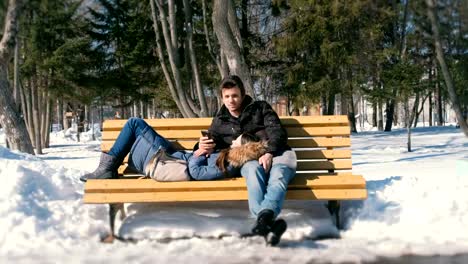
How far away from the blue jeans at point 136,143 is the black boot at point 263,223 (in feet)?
4.10

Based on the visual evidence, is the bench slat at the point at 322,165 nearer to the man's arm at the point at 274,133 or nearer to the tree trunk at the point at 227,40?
the man's arm at the point at 274,133

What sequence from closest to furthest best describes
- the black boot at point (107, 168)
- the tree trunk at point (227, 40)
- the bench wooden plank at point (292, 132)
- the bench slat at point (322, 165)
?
the black boot at point (107, 168) < the bench slat at point (322, 165) < the bench wooden plank at point (292, 132) < the tree trunk at point (227, 40)

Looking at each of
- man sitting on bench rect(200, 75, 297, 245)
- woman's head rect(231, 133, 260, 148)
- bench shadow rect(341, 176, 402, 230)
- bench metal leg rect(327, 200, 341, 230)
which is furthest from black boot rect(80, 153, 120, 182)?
bench shadow rect(341, 176, 402, 230)

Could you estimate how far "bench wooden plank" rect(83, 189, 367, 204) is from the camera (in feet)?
13.9

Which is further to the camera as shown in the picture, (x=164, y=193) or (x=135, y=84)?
(x=135, y=84)

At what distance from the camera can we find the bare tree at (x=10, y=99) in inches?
306

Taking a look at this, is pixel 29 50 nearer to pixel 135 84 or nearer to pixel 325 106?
pixel 135 84

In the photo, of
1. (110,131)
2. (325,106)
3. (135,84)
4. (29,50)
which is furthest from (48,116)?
(110,131)

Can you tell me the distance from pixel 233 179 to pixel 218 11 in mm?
4434

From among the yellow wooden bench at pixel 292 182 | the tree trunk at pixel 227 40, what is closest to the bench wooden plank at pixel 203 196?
the yellow wooden bench at pixel 292 182

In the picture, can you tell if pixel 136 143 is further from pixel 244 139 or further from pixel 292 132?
pixel 292 132

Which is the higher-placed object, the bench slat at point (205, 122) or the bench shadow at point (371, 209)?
the bench slat at point (205, 122)

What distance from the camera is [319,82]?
2228 centimetres

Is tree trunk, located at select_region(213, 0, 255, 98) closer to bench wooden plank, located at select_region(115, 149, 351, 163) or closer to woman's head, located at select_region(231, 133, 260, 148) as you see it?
bench wooden plank, located at select_region(115, 149, 351, 163)
